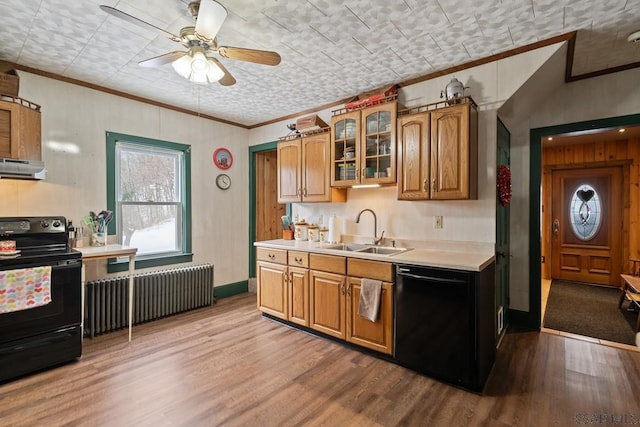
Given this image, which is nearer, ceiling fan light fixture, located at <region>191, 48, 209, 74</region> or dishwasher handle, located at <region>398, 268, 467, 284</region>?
ceiling fan light fixture, located at <region>191, 48, 209, 74</region>

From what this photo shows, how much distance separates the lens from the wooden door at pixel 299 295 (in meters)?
3.18

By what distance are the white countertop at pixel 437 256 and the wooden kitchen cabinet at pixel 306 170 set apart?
0.64 metres

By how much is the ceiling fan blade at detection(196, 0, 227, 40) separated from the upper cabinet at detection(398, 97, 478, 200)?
179 cm

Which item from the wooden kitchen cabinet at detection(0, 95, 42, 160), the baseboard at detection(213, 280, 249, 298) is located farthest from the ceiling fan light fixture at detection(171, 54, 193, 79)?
the baseboard at detection(213, 280, 249, 298)

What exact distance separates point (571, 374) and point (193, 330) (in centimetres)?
344

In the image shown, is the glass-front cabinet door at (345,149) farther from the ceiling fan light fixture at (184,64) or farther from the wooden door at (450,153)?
the ceiling fan light fixture at (184,64)

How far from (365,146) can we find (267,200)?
8.06 ft

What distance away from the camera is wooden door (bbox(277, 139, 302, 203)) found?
3.79m

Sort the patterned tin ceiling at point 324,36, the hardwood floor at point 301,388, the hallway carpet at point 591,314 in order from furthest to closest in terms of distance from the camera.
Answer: the hallway carpet at point 591,314 → the patterned tin ceiling at point 324,36 → the hardwood floor at point 301,388

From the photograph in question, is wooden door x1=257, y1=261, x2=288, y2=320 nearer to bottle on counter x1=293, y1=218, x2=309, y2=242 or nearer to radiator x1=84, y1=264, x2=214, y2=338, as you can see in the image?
bottle on counter x1=293, y1=218, x2=309, y2=242

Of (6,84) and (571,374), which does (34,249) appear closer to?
(6,84)

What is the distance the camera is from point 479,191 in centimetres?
282

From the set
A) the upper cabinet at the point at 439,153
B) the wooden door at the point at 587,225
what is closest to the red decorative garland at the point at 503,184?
the upper cabinet at the point at 439,153

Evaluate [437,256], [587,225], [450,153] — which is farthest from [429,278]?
[587,225]
